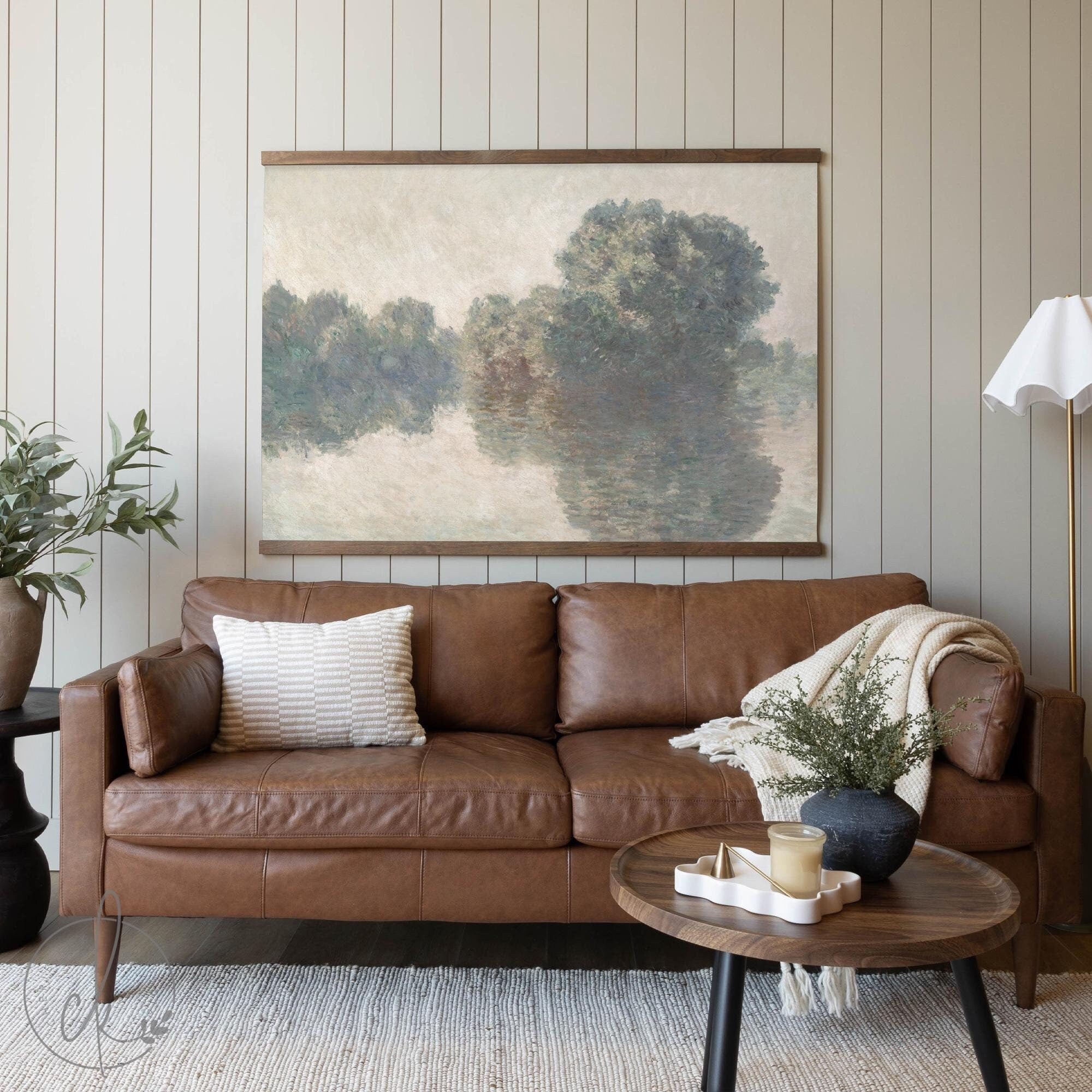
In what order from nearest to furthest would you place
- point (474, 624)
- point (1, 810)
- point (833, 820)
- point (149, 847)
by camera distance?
point (833, 820), point (149, 847), point (1, 810), point (474, 624)

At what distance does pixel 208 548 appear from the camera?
296 centimetres

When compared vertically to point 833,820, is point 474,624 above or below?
above

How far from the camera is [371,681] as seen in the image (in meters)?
2.34

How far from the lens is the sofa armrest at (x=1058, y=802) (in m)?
2.02

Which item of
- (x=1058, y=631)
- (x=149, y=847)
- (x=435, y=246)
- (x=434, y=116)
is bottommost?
(x=149, y=847)

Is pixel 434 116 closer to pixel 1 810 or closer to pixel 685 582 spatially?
pixel 685 582

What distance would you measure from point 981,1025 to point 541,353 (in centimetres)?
210

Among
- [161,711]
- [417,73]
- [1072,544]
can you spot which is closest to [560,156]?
[417,73]

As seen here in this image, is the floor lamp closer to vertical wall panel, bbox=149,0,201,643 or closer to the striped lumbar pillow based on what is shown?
the striped lumbar pillow

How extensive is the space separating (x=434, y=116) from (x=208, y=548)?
151cm

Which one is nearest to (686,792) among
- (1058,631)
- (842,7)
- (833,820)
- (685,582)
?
(833,820)

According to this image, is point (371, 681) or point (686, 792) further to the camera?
point (371, 681)

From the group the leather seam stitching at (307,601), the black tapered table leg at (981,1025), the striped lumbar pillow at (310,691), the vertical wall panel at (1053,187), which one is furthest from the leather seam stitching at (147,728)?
the vertical wall panel at (1053,187)

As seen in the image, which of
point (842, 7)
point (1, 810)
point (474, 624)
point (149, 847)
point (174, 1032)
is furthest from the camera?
point (842, 7)
